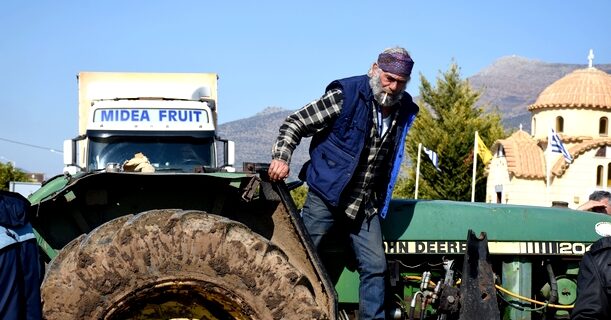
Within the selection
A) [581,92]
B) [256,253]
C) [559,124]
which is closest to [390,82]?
[256,253]

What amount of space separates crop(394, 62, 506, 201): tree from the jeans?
1394 inches

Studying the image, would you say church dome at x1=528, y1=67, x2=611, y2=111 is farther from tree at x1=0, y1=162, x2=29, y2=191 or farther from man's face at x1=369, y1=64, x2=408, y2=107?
man's face at x1=369, y1=64, x2=408, y2=107

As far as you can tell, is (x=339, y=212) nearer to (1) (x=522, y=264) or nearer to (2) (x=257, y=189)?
(2) (x=257, y=189)

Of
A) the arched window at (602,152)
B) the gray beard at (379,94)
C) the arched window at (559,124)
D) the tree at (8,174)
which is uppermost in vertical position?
the arched window at (559,124)

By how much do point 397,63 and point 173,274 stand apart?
6.09 feet

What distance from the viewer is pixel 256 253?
5.15 metres

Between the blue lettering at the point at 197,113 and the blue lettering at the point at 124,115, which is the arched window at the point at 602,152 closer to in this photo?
the blue lettering at the point at 197,113

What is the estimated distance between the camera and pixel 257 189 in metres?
5.73

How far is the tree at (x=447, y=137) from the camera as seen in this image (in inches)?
1650

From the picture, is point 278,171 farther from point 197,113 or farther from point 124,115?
point 197,113

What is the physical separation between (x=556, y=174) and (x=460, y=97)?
5.56 metres

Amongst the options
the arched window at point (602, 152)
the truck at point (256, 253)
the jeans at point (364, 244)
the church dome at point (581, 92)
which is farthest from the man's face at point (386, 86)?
the church dome at point (581, 92)

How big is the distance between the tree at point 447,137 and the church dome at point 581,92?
12.6 ft

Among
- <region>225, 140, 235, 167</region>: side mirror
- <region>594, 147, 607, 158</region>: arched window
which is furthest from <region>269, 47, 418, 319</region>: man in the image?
<region>594, 147, 607, 158</region>: arched window
